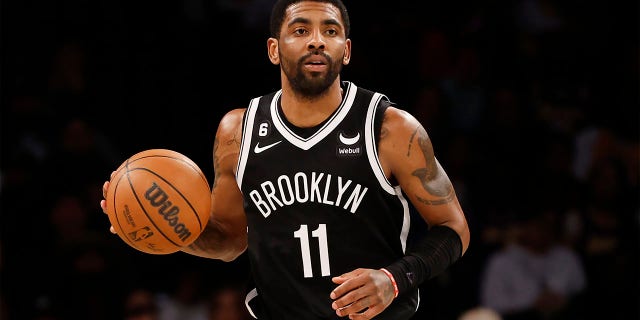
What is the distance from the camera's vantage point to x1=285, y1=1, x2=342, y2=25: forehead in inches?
162

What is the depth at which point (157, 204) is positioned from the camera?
413 centimetres

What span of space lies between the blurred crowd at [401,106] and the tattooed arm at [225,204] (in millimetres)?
2508

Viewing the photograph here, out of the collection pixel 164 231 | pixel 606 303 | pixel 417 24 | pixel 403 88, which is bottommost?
pixel 606 303

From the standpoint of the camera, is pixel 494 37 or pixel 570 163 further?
pixel 494 37

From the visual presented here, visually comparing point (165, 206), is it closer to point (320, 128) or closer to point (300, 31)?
point (320, 128)

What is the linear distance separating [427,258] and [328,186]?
0.47 meters

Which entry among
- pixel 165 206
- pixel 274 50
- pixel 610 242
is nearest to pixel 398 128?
pixel 274 50

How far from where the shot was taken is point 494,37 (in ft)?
30.9

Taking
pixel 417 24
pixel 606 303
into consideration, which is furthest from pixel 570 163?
pixel 417 24

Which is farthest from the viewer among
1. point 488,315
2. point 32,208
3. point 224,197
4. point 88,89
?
point 88,89

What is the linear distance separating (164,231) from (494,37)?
587 centimetres

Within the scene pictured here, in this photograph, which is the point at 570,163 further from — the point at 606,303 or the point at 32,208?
the point at 32,208

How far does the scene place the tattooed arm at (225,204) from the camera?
4.35 metres

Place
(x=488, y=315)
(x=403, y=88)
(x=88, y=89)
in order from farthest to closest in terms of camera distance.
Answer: (x=403, y=88) → (x=88, y=89) → (x=488, y=315)
